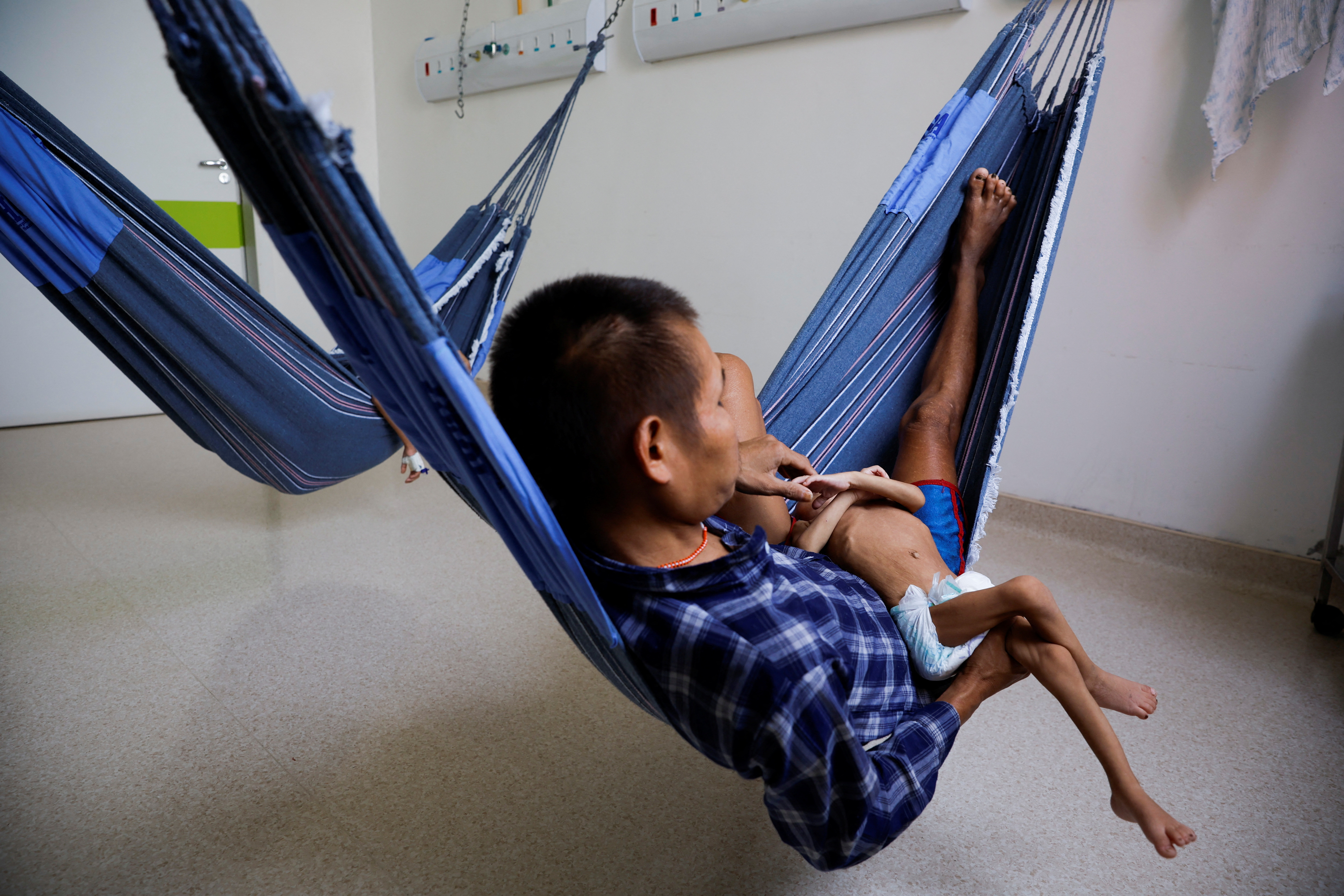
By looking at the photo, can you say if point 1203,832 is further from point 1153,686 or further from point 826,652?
point 826,652

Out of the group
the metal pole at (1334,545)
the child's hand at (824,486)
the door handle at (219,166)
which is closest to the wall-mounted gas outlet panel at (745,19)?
the metal pole at (1334,545)

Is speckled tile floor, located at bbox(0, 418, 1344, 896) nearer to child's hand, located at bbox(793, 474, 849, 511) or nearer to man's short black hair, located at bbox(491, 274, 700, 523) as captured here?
child's hand, located at bbox(793, 474, 849, 511)

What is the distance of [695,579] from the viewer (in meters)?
0.77

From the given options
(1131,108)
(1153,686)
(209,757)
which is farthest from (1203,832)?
(1131,108)

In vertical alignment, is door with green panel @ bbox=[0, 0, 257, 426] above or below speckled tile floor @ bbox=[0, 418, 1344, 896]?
above

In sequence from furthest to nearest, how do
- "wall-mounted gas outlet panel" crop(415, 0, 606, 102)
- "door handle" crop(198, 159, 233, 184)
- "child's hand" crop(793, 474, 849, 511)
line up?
"door handle" crop(198, 159, 233, 184) < "wall-mounted gas outlet panel" crop(415, 0, 606, 102) < "child's hand" crop(793, 474, 849, 511)

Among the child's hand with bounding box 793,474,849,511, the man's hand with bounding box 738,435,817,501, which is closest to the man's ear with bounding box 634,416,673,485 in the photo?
the man's hand with bounding box 738,435,817,501

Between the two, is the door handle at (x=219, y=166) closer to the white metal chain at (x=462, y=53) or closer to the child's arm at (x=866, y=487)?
the white metal chain at (x=462, y=53)

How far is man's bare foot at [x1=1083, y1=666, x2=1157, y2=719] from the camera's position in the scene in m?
0.97

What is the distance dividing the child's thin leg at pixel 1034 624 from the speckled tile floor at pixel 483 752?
1.00 feet

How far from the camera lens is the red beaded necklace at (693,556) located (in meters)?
0.78

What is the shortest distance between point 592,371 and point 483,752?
0.92 meters

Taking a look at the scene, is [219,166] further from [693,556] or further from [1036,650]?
[1036,650]

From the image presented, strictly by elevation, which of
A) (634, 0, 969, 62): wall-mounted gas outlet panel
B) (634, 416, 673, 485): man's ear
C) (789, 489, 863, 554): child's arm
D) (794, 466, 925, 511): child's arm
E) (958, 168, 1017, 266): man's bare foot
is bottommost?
(789, 489, 863, 554): child's arm
